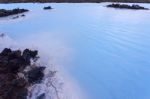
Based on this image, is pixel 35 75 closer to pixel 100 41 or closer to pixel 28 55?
pixel 28 55

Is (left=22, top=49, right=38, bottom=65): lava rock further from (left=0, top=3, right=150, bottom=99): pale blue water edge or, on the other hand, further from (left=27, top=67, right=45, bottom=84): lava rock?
(left=0, top=3, right=150, bottom=99): pale blue water edge

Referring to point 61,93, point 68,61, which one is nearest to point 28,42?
point 68,61

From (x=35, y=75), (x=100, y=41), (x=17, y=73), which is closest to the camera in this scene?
(x=35, y=75)

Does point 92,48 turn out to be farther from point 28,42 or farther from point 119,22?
point 119,22

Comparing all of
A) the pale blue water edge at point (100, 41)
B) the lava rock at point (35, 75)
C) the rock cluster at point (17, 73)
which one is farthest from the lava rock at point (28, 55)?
the pale blue water edge at point (100, 41)

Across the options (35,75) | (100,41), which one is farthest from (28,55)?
(100,41)
